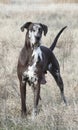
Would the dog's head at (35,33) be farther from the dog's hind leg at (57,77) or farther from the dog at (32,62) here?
the dog's hind leg at (57,77)

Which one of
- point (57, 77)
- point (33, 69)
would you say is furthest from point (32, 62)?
point (57, 77)

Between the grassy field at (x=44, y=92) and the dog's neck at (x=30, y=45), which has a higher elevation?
the dog's neck at (x=30, y=45)

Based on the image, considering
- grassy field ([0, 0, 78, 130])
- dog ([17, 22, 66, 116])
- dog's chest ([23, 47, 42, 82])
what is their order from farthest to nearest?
dog's chest ([23, 47, 42, 82]) → dog ([17, 22, 66, 116]) → grassy field ([0, 0, 78, 130])

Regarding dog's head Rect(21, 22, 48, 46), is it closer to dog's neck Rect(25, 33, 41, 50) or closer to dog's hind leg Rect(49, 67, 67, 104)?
dog's neck Rect(25, 33, 41, 50)

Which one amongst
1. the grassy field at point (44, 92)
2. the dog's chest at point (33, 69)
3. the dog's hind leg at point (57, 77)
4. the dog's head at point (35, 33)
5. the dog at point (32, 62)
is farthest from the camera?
the dog's hind leg at point (57, 77)

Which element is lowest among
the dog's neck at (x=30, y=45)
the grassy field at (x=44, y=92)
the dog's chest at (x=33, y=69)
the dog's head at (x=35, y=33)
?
the grassy field at (x=44, y=92)

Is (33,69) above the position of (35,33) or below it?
below

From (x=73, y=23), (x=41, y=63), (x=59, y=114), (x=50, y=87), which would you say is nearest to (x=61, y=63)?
(x=50, y=87)

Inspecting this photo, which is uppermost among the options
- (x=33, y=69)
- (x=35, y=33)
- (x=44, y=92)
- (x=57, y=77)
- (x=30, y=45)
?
(x=35, y=33)

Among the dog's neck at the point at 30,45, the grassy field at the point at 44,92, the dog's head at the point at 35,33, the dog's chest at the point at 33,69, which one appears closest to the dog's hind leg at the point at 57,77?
the grassy field at the point at 44,92

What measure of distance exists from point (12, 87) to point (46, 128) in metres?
2.55

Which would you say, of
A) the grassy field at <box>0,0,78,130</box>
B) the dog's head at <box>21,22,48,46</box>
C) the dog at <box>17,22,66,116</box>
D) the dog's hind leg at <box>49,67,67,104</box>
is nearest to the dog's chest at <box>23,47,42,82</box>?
the dog at <box>17,22,66,116</box>

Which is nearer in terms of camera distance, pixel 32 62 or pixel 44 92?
pixel 32 62

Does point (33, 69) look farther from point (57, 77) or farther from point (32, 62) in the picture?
point (57, 77)
